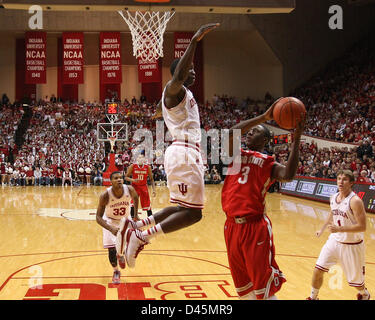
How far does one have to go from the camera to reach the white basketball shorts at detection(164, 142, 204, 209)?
12.7ft

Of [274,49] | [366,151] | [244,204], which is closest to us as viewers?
[244,204]

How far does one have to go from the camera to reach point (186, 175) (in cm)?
386

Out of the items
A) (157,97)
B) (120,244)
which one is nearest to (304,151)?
(157,97)

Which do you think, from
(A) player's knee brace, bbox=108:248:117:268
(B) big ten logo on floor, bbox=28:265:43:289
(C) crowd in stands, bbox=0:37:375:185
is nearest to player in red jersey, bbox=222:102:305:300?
(A) player's knee brace, bbox=108:248:117:268

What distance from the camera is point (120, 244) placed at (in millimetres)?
3930

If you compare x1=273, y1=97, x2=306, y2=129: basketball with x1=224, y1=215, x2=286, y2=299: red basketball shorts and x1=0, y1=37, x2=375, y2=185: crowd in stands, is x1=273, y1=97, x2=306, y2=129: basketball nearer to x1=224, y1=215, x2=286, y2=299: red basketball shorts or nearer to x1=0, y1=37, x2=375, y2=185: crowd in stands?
x1=224, y1=215, x2=286, y2=299: red basketball shorts

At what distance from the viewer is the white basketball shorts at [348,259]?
4656 mm

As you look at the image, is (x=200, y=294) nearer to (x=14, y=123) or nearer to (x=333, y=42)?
(x=14, y=123)

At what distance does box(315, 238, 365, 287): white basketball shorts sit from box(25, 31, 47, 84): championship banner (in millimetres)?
25166

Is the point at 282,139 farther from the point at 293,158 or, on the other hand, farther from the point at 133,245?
the point at 293,158

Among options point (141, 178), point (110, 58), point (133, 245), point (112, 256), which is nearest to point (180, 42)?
point (110, 58)

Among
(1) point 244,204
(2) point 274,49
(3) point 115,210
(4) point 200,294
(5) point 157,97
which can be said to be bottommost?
(4) point 200,294

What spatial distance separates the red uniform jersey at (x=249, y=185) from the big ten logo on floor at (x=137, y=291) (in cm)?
201

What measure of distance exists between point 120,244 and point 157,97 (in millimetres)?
29656
